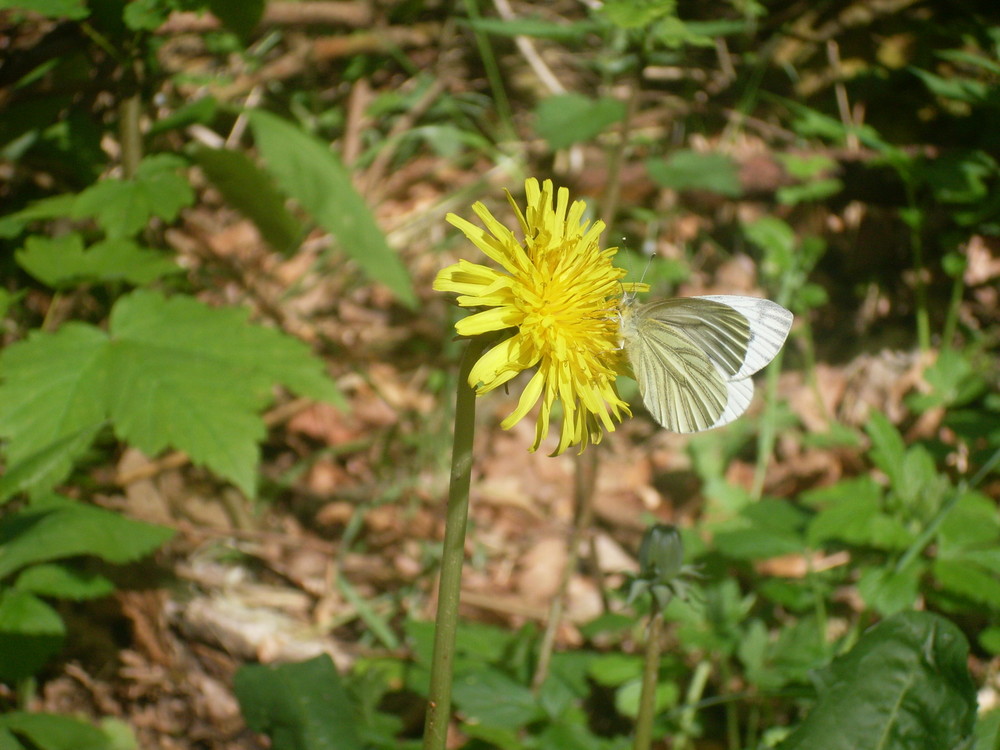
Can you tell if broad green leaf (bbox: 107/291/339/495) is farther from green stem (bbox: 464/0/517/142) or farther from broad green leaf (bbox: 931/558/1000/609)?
green stem (bbox: 464/0/517/142)

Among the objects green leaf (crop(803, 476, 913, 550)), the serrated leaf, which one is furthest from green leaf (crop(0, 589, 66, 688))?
green leaf (crop(803, 476, 913, 550))

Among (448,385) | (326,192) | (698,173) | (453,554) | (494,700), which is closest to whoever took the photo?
(453,554)

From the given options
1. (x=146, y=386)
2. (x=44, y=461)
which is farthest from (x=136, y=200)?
(x=44, y=461)

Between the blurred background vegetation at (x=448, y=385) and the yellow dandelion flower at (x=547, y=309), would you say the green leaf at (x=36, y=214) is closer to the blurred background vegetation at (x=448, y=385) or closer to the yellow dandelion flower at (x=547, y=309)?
the blurred background vegetation at (x=448, y=385)

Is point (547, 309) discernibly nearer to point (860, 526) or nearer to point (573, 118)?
point (860, 526)

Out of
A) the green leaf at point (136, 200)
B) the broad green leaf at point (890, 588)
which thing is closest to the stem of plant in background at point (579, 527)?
the broad green leaf at point (890, 588)

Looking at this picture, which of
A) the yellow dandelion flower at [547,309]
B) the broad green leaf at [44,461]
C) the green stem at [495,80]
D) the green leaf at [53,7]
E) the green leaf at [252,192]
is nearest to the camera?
the yellow dandelion flower at [547,309]
